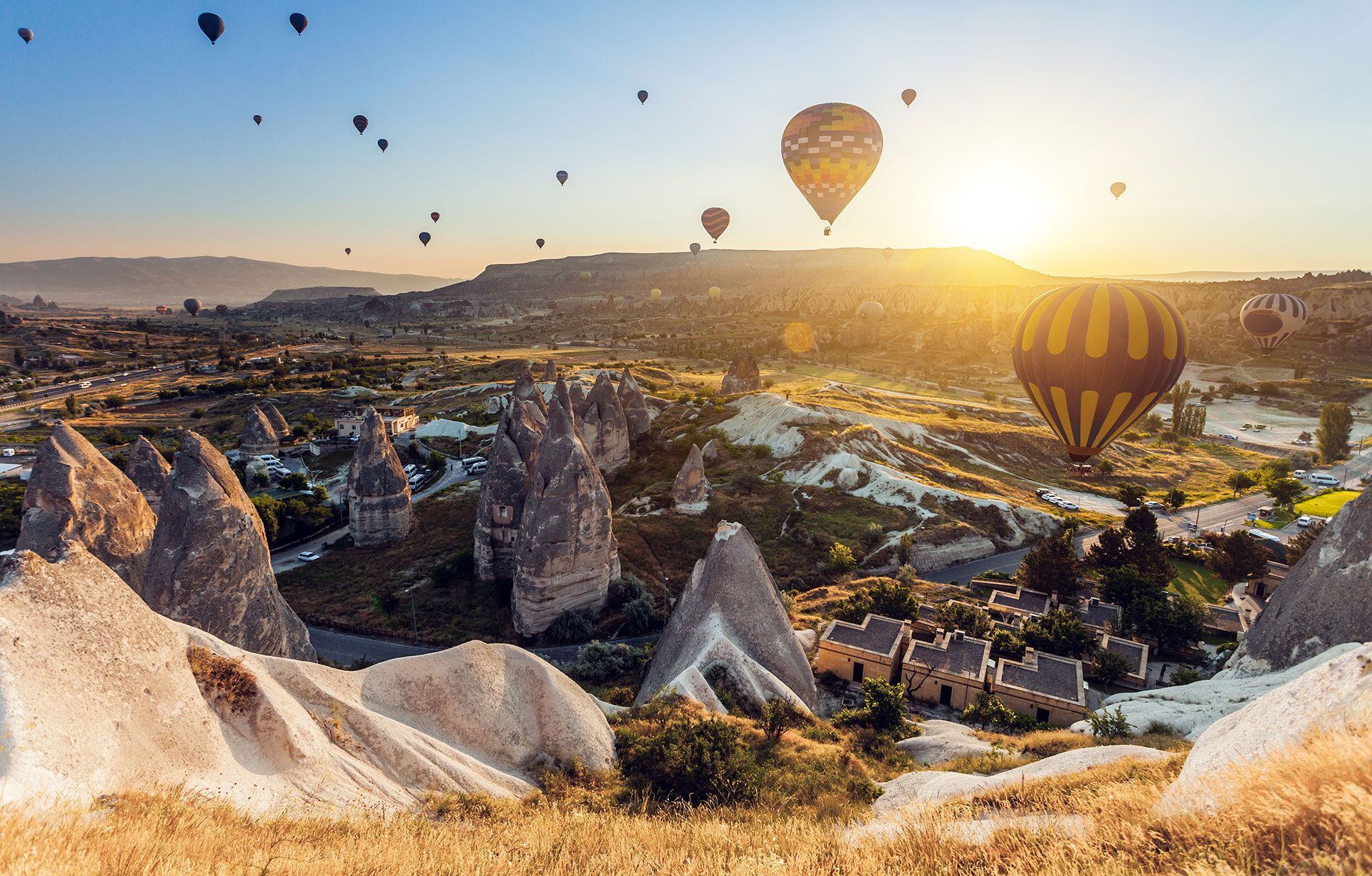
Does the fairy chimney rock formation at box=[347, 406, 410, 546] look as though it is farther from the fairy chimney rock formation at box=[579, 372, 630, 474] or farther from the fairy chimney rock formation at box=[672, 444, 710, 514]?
the fairy chimney rock formation at box=[672, 444, 710, 514]

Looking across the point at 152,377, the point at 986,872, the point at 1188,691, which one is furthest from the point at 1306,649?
the point at 152,377

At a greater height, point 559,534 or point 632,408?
point 632,408

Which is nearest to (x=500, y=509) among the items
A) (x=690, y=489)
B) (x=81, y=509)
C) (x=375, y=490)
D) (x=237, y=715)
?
(x=375, y=490)

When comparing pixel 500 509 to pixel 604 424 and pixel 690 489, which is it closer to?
pixel 690 489

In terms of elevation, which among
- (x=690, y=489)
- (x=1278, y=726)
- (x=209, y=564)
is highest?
(x=1278, y=726)

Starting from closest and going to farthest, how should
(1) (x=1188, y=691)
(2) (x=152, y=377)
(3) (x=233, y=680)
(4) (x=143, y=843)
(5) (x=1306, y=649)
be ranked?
(4) (x=143, y=843) < (3) (x=233, y=680) < (5) (x=1306, y=649) < (1) (x=1188, y=691) < (2) (x=152, y=377)

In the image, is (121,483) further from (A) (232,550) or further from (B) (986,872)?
(B) (986,872)

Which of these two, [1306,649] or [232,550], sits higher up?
[232,550]
